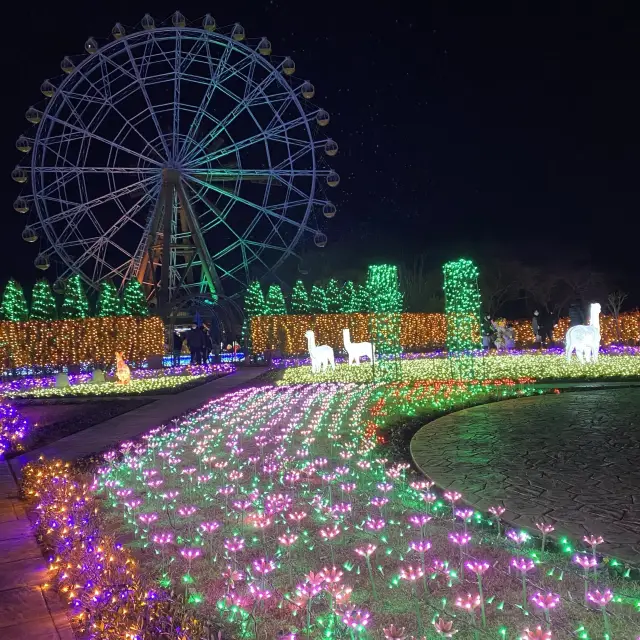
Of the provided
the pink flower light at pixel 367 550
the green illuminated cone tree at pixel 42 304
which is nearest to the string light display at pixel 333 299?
the green illuminated cone tree at pixel 42 304

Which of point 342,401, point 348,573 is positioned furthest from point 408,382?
point 348,573

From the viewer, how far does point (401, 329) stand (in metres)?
31.4

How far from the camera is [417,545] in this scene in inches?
133

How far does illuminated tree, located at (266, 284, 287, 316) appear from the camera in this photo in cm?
3002

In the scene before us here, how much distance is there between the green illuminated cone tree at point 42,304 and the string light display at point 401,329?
9.04m

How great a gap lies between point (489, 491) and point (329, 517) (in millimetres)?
1580

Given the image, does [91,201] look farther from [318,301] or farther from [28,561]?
[28,561]

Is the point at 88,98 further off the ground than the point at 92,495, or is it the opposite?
the point at 88,98

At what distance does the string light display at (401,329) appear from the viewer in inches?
1128

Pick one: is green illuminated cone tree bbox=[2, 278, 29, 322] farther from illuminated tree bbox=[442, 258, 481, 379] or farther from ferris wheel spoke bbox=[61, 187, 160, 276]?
illuminated tree bbox=[442, 258, 481, 379]

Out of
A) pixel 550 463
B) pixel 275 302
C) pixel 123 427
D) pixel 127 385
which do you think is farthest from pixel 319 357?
pixel 275 302

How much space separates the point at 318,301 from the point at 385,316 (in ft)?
51.6

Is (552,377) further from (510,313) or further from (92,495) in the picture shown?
(510,313)

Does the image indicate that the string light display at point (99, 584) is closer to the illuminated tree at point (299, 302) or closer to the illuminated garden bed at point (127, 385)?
the illuminated garden bed at point (127, 385)
